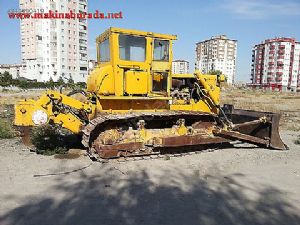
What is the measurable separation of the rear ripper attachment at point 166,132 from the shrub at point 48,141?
56.5 inches

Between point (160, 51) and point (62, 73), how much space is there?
78877 mm

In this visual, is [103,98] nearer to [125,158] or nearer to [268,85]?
[125,158]

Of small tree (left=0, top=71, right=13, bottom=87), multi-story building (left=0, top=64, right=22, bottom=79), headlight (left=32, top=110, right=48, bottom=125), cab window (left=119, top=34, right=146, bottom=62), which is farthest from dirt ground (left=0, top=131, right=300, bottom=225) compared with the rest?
multi-story building (left=0, top=64, right=22, bottom=79)

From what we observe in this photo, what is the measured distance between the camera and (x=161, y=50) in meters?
8.09

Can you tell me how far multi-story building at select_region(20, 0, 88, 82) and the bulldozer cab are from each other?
251 feet

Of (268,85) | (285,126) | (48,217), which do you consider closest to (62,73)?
(268,85)

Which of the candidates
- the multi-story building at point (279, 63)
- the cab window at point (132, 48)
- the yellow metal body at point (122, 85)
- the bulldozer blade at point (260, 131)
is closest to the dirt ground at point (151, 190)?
the bulldozer blade at point (260, 131)

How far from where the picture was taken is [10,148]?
Result: 862 cm

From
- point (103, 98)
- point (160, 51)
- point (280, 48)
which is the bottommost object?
point (103, 98)

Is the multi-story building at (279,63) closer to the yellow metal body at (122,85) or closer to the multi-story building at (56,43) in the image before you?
the multi-story building at (56,43)

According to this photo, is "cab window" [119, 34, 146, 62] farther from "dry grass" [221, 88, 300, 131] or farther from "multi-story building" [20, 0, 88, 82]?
"multi-story building" [20, 0, 88, 82]

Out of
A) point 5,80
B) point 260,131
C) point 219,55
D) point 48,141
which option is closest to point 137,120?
point 48,141

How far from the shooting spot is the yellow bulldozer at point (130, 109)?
7328 millimetres

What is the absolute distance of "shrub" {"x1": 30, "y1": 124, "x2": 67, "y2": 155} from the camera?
8172 mm
